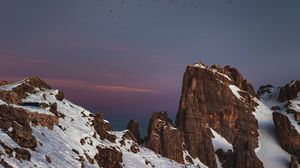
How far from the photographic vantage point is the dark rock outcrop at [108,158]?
85.7 metres

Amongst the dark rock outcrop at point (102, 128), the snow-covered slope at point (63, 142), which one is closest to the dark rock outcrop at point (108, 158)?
the snow-covered slope at point (63, 142)

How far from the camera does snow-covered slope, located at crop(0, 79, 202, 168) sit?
5797 cm

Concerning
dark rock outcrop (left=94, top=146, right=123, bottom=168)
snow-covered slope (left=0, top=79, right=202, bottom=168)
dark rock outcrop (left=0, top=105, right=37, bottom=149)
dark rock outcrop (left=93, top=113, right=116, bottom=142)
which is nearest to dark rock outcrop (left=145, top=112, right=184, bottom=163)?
snow-covered slope (left=0, top=79, right=202, bottom=168)

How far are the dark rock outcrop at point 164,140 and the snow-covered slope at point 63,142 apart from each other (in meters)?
57.7

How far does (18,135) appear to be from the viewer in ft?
195

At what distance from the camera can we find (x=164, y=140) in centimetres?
18512

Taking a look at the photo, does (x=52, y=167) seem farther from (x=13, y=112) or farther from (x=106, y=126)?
(x=106, y=126)

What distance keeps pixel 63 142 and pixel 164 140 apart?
111 m

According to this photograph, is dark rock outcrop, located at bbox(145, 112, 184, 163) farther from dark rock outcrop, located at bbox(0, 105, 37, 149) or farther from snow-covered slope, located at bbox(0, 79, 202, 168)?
dark rock outcrop, located at bbox(0, 105, 37, 149)

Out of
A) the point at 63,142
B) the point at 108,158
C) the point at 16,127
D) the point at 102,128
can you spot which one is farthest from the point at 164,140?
the point at 16,127

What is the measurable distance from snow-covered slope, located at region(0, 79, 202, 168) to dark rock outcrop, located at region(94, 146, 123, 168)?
3.20 ft

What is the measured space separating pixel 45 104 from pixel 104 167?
15.8 meters

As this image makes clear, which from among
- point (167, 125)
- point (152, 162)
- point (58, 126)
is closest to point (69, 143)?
point (58, 126)

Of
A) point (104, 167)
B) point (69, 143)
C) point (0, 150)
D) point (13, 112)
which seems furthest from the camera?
point (104, 167)
